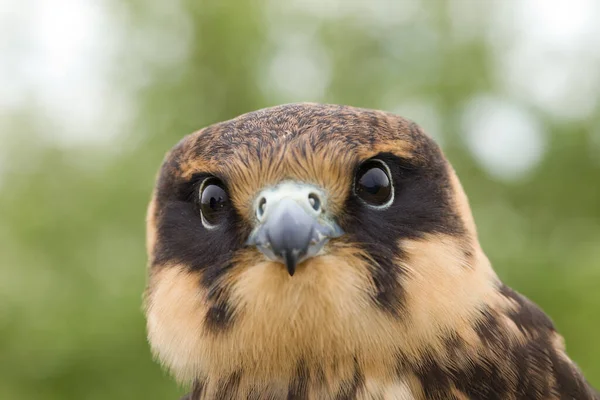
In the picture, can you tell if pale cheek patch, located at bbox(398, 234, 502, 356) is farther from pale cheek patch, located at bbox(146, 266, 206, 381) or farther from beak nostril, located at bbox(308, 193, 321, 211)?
pale cheek patch, located at bbox(146, 266, 206, 381)

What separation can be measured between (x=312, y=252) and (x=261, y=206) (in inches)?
9.4

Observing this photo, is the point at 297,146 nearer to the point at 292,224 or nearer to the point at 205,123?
the point at 292,224

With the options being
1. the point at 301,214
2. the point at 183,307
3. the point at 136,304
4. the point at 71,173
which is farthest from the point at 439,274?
the point at 71,173

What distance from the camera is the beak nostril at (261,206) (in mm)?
1979

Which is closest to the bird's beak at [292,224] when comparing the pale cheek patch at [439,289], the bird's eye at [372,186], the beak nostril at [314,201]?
the beak nostril at [314,201]

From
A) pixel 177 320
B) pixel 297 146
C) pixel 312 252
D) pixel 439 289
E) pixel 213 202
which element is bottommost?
pixel 177 320

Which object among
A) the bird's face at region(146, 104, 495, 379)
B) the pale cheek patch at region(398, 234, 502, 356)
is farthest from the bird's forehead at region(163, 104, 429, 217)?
the pale cheek patch at region(398, 234, 502, 356)

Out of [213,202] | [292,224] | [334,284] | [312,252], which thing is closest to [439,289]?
[334,284]

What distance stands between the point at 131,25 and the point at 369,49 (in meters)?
4.71

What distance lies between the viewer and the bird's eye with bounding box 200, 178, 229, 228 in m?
2.16

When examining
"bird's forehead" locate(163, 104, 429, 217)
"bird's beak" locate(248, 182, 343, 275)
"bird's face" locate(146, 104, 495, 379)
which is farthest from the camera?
"bird's forehead" locate(163, 104, 429, 217)

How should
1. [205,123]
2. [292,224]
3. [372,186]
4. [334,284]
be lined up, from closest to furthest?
[292,224]
[334,284]
[372,186]
[205,123]

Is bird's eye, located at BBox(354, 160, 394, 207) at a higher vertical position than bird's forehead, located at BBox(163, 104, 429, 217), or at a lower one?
lower

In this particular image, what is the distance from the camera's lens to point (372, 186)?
6.88 ft
